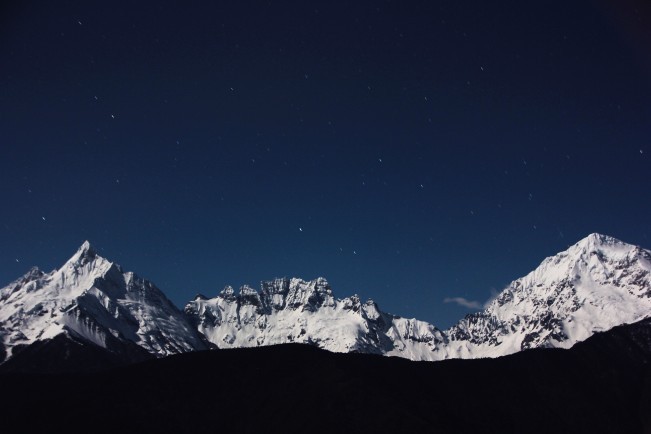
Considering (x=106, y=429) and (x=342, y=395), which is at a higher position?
(x=342, y=395)

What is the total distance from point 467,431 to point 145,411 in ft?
278

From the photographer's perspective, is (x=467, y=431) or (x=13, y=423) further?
(x=467, y=431)

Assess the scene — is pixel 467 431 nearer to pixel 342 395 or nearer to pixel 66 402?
pixel 342 395

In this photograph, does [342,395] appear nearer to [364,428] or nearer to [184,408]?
[364,428]

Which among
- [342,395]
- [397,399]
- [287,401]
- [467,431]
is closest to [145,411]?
[287,401]

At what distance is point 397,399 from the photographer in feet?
645

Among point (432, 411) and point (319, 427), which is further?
point (432, 411)

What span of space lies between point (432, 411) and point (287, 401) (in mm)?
39435

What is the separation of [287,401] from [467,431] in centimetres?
4835

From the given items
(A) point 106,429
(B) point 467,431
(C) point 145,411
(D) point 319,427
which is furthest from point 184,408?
(B) point 467,431

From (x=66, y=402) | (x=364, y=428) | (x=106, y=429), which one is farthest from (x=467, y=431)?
(x=66, y=402)

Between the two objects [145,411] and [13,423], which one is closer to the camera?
[13,423]

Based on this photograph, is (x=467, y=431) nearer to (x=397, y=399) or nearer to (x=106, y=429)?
(x=397, y=399)

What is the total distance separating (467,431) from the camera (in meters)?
192
